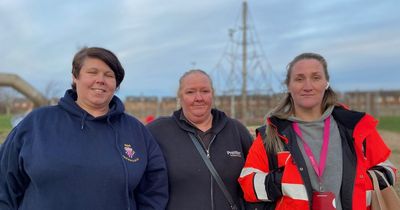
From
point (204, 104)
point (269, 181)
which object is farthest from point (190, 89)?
point (269, 181)

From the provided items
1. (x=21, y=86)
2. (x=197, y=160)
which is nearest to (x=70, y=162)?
(x=197, y=160)

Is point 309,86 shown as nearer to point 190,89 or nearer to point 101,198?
point 190,89

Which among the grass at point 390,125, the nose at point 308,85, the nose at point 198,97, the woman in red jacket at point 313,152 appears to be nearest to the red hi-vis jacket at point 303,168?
the woman in red jacket at point 313,152

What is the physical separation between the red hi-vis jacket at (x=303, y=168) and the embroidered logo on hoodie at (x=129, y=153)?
2.88 ft

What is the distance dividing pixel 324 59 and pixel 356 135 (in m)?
0.66

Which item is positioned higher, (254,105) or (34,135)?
(34,135)

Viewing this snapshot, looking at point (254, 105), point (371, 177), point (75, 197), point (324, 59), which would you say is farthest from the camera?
point (254, 105)

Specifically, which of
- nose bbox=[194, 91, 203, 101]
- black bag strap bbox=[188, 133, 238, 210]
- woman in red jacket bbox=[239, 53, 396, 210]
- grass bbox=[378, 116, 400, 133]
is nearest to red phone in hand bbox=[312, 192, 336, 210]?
woman in red jacket bbox=[239, 53, 396, 210]

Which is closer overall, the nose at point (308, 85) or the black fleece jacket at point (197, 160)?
the nose at point (308, 85)

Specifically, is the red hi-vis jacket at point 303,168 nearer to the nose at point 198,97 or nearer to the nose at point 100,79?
the nose at point 198,97

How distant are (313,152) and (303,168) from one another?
169 millimetres

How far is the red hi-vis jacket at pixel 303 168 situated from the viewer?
9.39ft

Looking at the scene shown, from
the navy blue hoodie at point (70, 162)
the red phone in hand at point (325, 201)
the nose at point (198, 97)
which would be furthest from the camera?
the nose at point (198, 97)

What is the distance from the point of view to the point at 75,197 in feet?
8.42
